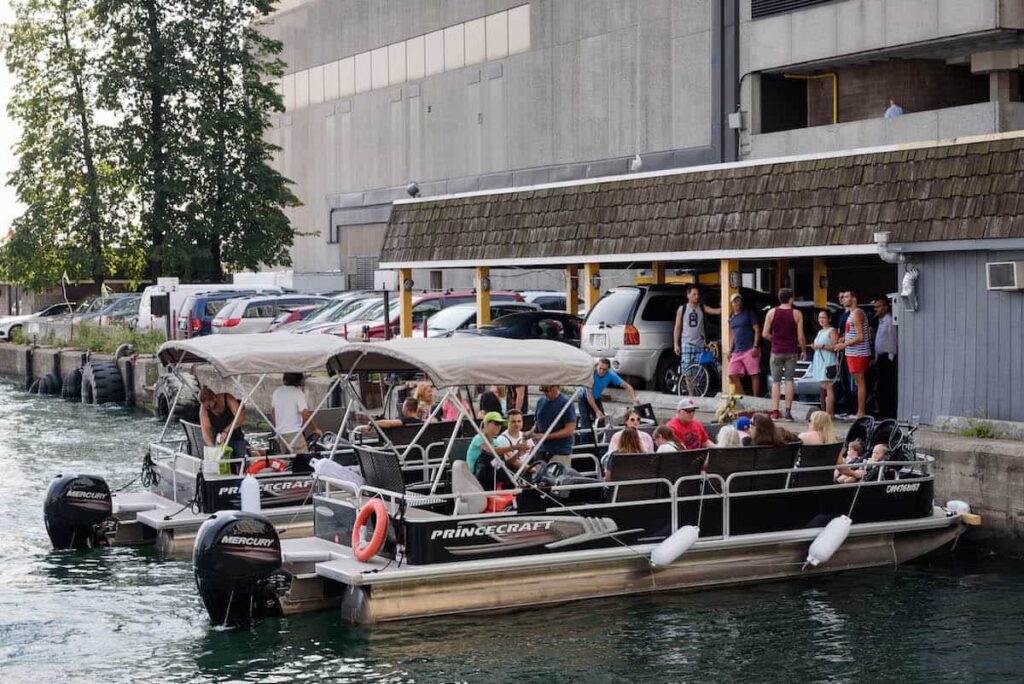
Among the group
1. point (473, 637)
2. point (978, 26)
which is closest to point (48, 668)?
point (473, 637)

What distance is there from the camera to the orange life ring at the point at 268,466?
18469 millimetres

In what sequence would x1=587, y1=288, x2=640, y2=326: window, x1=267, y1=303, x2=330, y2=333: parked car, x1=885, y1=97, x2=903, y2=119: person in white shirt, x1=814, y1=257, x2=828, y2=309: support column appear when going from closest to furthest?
x1=587, y1=288, x2=640, y2=326: window
x1=814, y1=257, x2=828, y2=309: support column
x1=885, y1=97, x2=903, y2=119: person in white shirt
x1=267, y1=303, x2=330, y2=333: parked car

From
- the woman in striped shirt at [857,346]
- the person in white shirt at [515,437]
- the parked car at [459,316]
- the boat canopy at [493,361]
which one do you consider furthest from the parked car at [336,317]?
the person in white shirt at [515,437]

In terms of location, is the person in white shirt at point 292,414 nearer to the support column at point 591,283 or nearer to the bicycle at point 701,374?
the bicycle at point 701,374

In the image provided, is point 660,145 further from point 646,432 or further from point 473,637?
point 473,637

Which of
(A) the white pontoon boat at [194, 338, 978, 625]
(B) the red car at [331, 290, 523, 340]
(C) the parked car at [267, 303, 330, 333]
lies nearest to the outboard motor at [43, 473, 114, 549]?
(A) the white pontoon boat at [194, 338, 978, 625]

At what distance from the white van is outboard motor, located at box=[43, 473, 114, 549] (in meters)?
24.8

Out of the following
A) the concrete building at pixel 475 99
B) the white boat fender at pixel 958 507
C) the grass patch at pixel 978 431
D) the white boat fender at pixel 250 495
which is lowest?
the white boat fender at pixel 958 507

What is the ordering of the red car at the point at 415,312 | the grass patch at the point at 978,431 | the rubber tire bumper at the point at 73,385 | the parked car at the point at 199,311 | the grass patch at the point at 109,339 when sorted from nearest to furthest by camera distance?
the grass patch at the point at 978,431 → the red car at the point at 415,312 → the parked car at the point at 199,311 → the rubber tire bumper at the point at 73,385 → the grass patch at the point at 109,339

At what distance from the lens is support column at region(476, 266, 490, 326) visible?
97.2ft

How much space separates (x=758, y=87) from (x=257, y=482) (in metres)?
24.2

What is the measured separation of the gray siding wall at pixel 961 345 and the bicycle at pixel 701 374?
4.02 m

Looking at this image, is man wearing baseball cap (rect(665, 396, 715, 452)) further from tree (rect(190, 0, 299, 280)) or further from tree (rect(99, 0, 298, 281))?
tree (rect(190, 0, 299, 280))

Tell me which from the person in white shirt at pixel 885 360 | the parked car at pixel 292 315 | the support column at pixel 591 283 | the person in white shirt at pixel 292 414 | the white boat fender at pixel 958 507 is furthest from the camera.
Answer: the parked car at pixel 292 315
